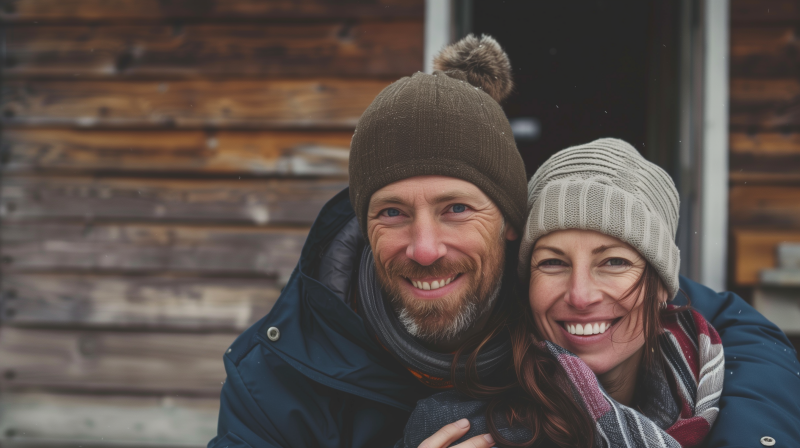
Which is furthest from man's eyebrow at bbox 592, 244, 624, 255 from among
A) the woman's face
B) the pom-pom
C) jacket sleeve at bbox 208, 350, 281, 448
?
jacket sleeve at bbox 208, 350, 281, 448

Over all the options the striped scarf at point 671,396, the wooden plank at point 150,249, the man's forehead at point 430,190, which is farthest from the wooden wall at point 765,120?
the wooden plank at point 150,249

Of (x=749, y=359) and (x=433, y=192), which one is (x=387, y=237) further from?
(x=749, y=359)

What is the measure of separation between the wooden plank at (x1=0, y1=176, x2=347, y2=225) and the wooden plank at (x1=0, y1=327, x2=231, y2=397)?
638mm

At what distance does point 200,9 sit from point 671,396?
2.82m

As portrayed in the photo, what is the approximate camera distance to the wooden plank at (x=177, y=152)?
290 centimetres

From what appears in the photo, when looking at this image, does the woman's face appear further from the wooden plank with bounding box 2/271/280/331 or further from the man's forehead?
the wooden plank with bounding box 2/271/280/331

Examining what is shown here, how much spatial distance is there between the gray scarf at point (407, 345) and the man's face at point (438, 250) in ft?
0.14

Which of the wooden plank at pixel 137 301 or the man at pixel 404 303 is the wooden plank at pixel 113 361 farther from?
the man at pixel 404 303

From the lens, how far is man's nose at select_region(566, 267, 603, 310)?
4.74ft

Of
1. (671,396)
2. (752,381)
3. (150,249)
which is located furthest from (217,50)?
(752,381)

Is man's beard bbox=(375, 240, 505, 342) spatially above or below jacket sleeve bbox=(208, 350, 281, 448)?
above

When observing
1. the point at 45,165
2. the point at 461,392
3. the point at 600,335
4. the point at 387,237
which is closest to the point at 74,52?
the point at 45,165

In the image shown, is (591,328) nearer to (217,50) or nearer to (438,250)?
(438,250)

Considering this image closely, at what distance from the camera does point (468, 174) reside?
162 centimetres
